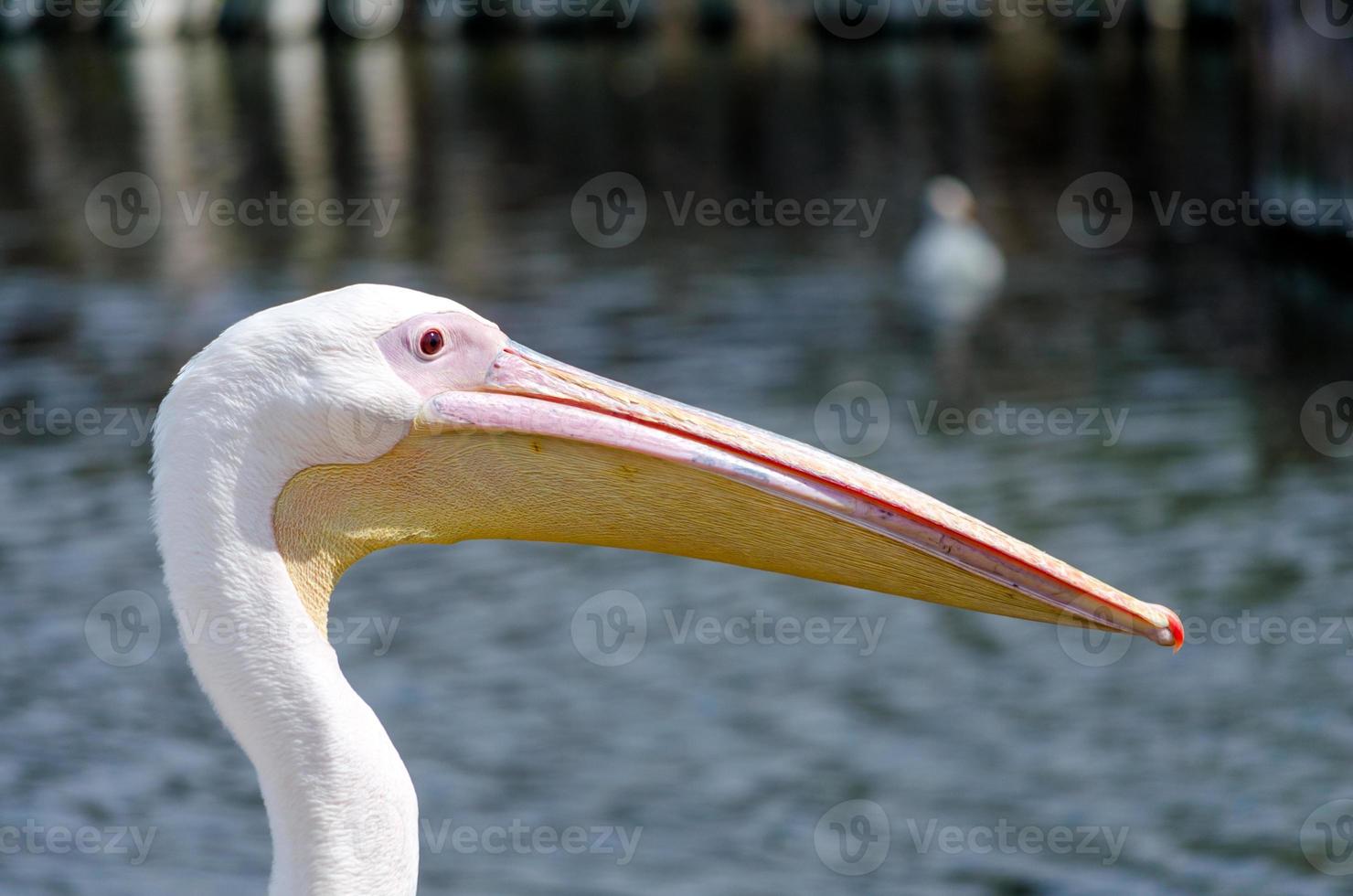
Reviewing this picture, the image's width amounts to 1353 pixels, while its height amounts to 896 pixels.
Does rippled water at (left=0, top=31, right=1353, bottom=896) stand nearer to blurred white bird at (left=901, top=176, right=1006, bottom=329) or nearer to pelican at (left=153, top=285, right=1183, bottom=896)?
blurred white bird at (left=901, top=176, right=1006, bottom=329)

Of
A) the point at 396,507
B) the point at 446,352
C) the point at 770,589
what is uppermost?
the point at 446,352

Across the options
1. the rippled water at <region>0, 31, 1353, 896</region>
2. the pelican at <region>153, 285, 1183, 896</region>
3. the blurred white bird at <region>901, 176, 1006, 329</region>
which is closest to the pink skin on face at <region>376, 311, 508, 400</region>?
the pelican at <region>153, 285, 1183, 896</region>

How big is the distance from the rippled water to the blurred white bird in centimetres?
32

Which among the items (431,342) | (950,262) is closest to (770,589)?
(431,342)

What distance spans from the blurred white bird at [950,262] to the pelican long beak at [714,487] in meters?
11.1

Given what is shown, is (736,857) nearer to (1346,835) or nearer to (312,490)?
(1346,835)

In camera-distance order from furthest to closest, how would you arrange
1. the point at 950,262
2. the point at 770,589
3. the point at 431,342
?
Answer: 1. the point at 950,262
2. the point at 770,589
3. the point at 431,342

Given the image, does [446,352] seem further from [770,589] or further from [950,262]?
[950,262]

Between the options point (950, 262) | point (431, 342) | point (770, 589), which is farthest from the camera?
point (950, 262)

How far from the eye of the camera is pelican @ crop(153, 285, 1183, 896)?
2580 mm

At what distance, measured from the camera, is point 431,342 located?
279cm

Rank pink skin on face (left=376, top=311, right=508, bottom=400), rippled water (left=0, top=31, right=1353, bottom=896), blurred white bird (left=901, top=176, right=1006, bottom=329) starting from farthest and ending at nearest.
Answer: blurred white bird (left=901, top=176, right=1006, bottom=329), rippled water (left=0, top=31, right=1353, bottom=896), pink skin on face (left=376, top=311, right=508, bottom=400)

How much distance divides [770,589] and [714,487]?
5.76 meters

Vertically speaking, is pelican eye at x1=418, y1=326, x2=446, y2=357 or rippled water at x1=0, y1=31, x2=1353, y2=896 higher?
pelican eye at x1=418, y1=326, x2=446, y2=357
